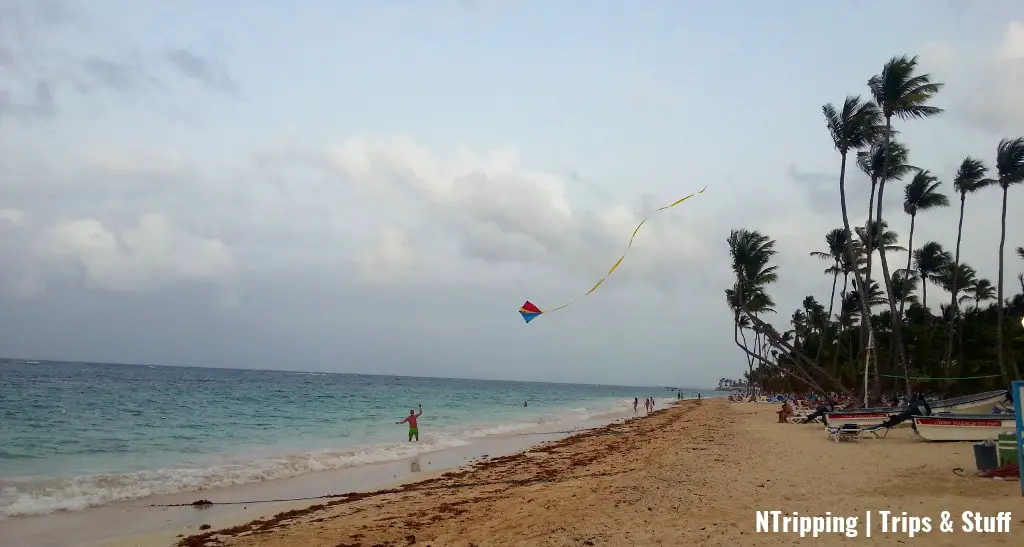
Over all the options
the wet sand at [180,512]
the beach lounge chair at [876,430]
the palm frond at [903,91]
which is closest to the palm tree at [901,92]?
the palm frond at [903,91]

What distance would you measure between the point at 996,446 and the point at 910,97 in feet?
60.6

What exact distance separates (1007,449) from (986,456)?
0.96ft

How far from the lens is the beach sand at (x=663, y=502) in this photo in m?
6.60

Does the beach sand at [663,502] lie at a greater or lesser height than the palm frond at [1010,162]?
lesser

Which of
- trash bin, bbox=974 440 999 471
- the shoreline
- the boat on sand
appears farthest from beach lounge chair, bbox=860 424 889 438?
the shoreline

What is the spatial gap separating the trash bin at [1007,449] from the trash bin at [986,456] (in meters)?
0.10

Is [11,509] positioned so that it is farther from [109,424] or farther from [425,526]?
[109,424]

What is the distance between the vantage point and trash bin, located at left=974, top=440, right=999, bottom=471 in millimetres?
8211

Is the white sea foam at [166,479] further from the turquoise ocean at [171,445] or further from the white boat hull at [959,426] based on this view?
the white boat hull at [959,426]

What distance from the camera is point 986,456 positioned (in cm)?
830

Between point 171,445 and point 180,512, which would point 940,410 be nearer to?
point 180,512

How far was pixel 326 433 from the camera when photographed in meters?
24.3

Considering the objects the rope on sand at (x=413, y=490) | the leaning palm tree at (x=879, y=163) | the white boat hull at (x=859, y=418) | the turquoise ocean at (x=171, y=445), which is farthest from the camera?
the leaning palm tree at (x=879, y=163)

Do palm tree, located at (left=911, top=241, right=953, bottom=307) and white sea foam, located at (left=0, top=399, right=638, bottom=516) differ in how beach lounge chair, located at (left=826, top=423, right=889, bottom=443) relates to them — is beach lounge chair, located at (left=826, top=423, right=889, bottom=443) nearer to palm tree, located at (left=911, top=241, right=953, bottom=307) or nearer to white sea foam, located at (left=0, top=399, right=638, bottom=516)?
white sea foam, located at (left=0, top=399, right=638, bottom=516)
